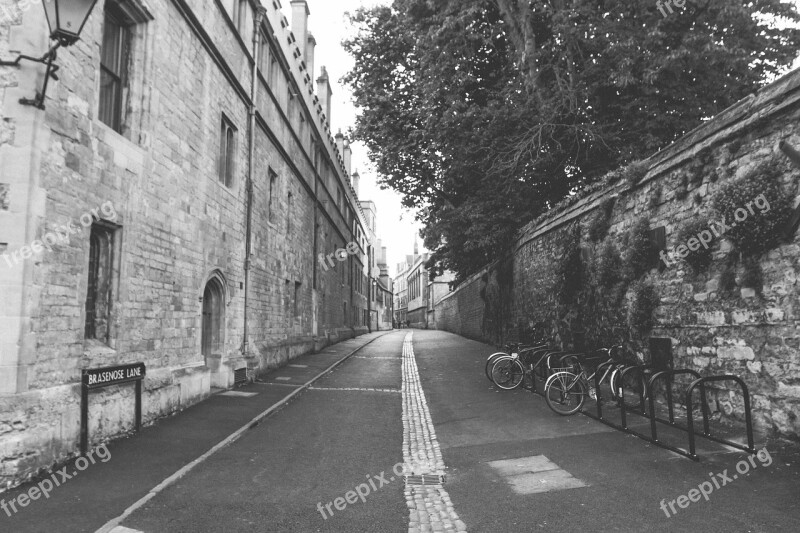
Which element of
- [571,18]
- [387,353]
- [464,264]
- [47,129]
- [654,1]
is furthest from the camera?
[464,264]

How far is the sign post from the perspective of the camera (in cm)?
613

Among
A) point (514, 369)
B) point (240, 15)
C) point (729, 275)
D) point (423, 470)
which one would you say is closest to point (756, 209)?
point (729, 275)

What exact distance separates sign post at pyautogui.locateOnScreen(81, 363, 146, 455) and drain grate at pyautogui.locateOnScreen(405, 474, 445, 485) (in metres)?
3.99

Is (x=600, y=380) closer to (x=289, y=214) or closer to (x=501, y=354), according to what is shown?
(x=501, y=354)

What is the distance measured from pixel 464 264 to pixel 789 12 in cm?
1633

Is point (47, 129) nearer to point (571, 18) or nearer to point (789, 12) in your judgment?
point (571, 18)

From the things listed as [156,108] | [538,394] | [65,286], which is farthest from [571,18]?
[65,286]

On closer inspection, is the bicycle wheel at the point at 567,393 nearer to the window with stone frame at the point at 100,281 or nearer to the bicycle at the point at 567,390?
the bicycle at the point at 567,390

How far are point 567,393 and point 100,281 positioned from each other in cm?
743

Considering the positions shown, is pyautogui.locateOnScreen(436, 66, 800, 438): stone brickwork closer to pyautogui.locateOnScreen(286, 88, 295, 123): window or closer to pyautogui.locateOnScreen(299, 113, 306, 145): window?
pyautogui.locateOnScreen(286, 88, 295, 123): window

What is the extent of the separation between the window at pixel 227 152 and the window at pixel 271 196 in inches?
110

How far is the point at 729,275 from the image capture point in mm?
6758

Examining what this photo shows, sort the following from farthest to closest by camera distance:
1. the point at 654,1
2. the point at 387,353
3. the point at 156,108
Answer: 1. the point at 387,353
2. the point at 654,1
3. the point at 156,108

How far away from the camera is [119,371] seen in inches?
269
